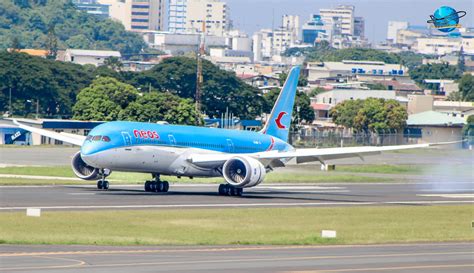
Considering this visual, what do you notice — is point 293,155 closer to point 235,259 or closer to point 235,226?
point 235,226

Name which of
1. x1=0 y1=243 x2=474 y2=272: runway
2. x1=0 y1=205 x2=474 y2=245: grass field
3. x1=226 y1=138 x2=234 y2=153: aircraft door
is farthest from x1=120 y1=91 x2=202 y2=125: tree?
x1=0 y1=243 x2=474 y2=272: runway

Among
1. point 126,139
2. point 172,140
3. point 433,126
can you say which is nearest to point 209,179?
point 172,140

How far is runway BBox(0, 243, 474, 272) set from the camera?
123 ft

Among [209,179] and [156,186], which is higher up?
[156,186]

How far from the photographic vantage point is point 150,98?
163 meters

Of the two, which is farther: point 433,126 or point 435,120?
point 435,120

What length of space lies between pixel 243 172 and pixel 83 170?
29.7 ft

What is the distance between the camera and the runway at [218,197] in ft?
206

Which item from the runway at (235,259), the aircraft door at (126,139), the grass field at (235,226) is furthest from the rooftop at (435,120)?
the runway at (235,259)

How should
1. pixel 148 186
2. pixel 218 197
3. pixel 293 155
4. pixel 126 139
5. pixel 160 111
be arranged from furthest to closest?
pixel 160 111 < pixel 148 186 < pixel 293 155 < pixel 218 197 < pixel 126 139

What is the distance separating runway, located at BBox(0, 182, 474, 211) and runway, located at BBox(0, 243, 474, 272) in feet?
55.5

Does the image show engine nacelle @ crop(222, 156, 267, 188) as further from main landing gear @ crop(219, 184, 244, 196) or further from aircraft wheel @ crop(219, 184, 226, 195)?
aircraft wheel @ crop(219, 184, 226, 195)

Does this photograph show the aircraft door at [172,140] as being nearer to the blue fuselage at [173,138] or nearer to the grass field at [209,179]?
the blue fuselage at [173,138]

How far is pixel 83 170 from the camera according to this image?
72562 millimetres
